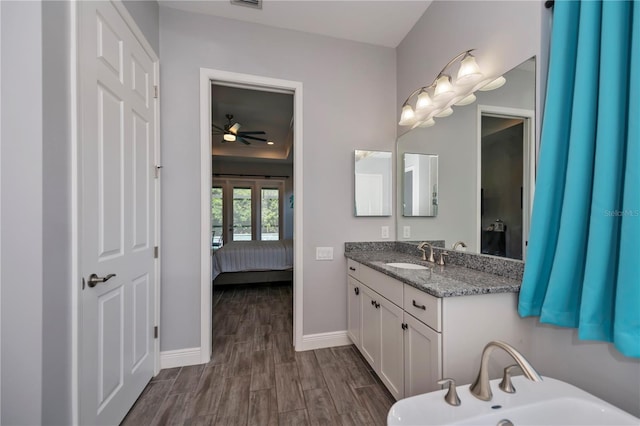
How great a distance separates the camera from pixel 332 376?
1.85 metres

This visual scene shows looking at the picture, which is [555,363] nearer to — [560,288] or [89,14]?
[560,288]

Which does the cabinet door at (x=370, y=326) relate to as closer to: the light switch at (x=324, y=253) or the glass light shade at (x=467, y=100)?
the light switch at (x=324, y=253)

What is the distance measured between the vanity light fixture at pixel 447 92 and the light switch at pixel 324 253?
4.28 feet

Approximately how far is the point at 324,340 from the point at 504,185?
187 centimetres

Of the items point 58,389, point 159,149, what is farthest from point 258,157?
point 58,389

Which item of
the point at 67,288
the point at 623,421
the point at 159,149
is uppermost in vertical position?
the point at 159,149

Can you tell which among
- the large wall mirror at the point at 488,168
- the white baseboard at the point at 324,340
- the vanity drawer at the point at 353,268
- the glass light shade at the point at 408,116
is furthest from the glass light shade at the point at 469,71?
the white baseboard at the point at 324,340

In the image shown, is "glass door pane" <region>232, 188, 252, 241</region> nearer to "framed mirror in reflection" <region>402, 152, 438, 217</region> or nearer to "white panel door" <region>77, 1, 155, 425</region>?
"white panel door" <region>77, 1, 155, 425</region>

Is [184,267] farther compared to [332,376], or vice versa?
[184,267]

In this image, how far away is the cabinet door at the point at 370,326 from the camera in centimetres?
172

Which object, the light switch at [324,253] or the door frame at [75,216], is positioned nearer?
the door frame at [75,216]

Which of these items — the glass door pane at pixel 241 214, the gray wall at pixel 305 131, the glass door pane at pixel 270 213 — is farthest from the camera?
the glass door pane at pixel 270 213

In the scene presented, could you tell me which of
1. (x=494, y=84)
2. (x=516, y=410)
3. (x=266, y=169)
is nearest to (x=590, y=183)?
(x=494, y=84)

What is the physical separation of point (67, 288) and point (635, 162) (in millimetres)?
2191
